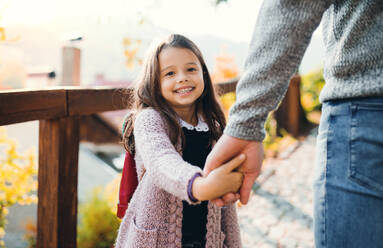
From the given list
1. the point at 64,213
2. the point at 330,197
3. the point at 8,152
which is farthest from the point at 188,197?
the point at 8,152

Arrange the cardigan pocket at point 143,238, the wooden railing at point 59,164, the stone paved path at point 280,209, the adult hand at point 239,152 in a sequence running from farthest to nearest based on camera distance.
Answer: the stone paved path at point 280,209 → the wooden railing at point 59,164 → the cardigan pocket at point 143,238 → the adult hand at point 239,152

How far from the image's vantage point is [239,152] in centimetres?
96

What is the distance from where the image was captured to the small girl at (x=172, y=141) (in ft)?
4.33

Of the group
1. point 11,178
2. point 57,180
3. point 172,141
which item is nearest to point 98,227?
point 11,178

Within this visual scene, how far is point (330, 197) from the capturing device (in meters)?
0.88

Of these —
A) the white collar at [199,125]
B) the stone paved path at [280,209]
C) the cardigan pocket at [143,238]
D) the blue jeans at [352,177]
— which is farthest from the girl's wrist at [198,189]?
the stone paved path at [280,209]

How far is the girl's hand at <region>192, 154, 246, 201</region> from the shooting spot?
0.96 metres

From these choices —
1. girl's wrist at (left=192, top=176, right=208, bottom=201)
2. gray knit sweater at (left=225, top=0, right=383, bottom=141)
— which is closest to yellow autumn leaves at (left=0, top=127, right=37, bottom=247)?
girl's wrist at (left=192, top=176, right=208, bottom=201)

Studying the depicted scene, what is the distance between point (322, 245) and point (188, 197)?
0.38 metres

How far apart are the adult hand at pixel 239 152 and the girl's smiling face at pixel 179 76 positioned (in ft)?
1.75

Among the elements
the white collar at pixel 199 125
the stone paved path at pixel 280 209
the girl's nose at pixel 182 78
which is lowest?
the stone paved path at pixel 280 209

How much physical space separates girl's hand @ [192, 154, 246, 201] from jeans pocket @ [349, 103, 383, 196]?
283 mm

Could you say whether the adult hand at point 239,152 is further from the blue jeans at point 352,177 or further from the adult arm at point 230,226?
the adult arm at point 230,226

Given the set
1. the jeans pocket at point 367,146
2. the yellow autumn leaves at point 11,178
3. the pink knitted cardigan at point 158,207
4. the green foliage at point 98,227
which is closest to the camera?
the jeans pocket at point 367,146
